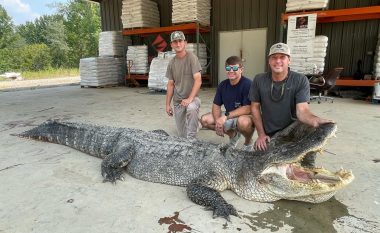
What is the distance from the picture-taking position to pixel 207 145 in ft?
8.82

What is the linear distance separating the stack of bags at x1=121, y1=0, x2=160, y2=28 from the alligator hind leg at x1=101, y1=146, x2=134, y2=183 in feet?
30.4

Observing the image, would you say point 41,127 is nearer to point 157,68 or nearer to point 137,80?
point 157,68

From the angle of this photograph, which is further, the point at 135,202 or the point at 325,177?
the point at 135,202

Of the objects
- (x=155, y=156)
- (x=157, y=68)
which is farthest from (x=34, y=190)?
(x=157, y=68)

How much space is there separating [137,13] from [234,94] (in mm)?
8972

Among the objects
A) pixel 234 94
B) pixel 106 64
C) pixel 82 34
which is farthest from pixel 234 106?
pixel 82 34

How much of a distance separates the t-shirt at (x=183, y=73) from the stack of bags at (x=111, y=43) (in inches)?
349

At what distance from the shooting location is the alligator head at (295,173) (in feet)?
6.09

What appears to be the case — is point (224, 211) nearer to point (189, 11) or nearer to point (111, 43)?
point (189, 11)

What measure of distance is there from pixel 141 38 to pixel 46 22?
128 feet

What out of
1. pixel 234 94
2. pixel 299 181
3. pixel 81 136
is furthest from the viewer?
pixel 81 136

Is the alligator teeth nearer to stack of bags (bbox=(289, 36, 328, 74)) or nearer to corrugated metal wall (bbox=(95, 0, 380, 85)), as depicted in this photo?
stack of bags (bbox=(289, 36, 328, 74))

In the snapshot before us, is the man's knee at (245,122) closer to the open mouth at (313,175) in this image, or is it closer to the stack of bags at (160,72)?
the open mouth at (313,175)

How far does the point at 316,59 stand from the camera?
7.41 meters
